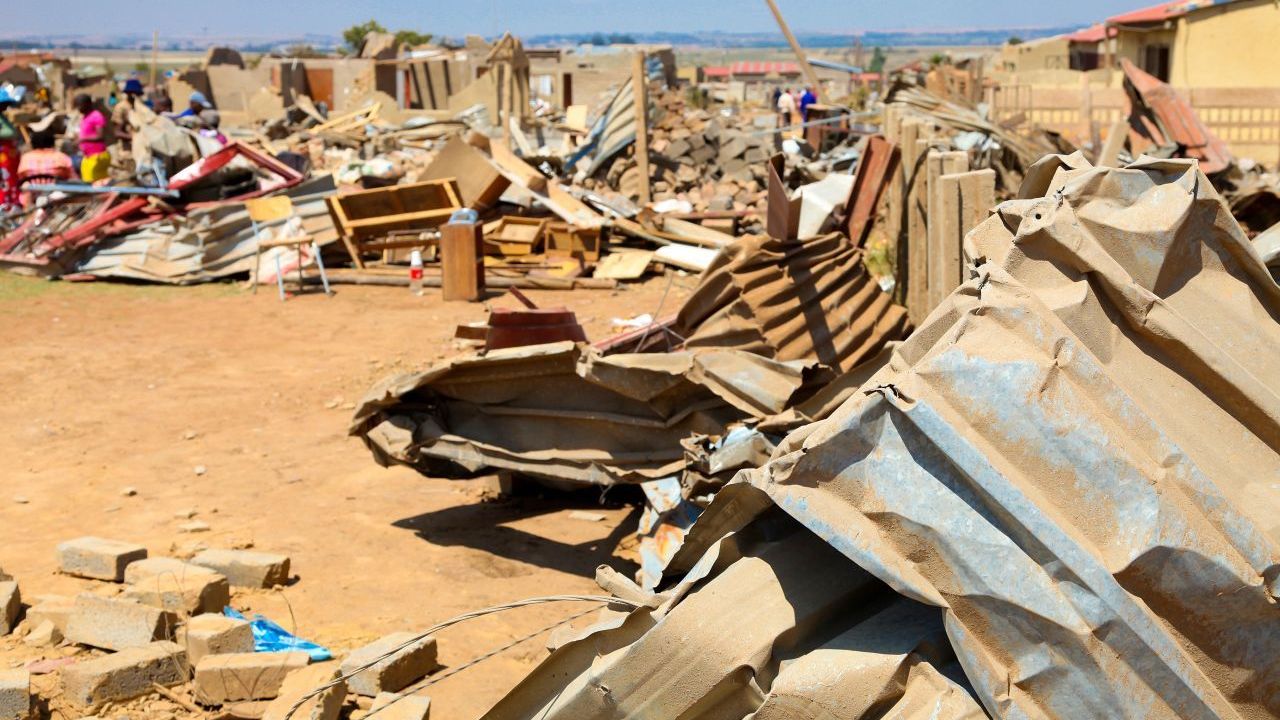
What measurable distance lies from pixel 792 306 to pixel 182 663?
3.60 meters

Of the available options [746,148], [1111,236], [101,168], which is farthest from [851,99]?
[1111,236]

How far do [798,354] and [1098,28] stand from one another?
46597 millimetres

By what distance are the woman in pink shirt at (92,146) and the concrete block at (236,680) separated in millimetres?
13872

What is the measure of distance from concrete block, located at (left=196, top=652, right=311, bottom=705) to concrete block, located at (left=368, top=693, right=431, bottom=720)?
0.62 m

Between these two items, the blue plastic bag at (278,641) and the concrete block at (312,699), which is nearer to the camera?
the concrete block at (312,699)

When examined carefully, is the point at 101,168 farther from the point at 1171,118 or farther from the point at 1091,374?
the point at 1091,374

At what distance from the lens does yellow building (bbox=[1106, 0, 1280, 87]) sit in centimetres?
2483

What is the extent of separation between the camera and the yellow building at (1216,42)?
24828 mm

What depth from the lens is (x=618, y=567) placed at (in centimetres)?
639

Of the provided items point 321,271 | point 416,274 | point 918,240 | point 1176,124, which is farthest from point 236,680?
point 1176,124

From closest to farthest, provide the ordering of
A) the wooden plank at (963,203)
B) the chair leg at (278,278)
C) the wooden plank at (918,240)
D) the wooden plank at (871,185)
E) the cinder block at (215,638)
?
the cinder block at (215,638) < the wooden plank at (963,203) < the wooden plank at (918,240) < the wooden plank at (871,185) < the chair leg at (278,278)

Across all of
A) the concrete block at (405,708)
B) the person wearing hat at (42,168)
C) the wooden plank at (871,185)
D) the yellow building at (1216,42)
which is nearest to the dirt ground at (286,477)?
the concrete block at (405,708)

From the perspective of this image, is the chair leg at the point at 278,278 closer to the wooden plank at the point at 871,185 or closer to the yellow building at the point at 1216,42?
the wooden plank at the point at 871,185

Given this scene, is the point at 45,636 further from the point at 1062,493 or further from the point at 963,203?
the point at 963,203
